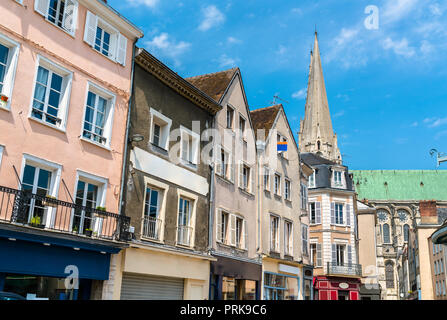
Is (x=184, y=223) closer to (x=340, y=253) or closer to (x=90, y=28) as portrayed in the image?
(x=90, y=28)

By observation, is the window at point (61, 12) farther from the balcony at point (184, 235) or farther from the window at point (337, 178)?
the window at point (337, 178)

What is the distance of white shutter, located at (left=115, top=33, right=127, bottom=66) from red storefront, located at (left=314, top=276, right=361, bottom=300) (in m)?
28.2

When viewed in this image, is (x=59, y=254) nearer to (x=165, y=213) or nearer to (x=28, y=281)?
(x=28, y=281)

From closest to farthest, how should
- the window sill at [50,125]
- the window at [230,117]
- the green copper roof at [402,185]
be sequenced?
the window sill at [50,125], the window at [230,117], the green copper roof at [402,185]

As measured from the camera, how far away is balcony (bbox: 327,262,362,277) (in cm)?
3706

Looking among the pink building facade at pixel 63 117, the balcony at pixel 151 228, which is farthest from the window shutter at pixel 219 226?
the pink building facade at pixel 63 117

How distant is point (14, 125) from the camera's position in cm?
1155

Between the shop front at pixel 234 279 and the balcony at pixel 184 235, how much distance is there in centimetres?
191

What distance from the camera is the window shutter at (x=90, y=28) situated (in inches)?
554

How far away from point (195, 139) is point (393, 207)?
281 ft

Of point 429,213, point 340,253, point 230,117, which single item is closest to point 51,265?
point 230,117

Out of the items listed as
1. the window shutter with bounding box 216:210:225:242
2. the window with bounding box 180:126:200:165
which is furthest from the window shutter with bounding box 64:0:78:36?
the window shutter with bounding box 216:210:225:242

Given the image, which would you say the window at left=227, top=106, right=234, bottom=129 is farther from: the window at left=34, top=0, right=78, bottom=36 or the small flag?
the window at left=34, top=0, right=78, bottom=36

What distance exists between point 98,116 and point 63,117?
1654 mm
